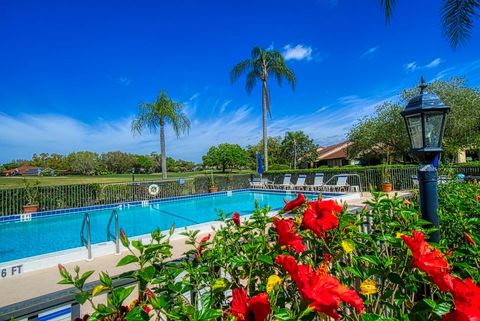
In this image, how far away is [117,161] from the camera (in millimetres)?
71500

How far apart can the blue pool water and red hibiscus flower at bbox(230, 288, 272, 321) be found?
8207 mm

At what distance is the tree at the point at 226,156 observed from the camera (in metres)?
58.9

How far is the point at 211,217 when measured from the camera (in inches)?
494

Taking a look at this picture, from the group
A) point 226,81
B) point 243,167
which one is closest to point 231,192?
point 226,81

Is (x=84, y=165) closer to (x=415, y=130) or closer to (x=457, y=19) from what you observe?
(x=457, y=19)

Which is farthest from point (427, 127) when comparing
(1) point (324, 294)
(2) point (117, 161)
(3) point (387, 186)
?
(2) point (117, 161)

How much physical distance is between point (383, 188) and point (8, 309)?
16372mm

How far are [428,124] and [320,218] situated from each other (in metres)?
2.16

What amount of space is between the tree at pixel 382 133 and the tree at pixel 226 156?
106ft

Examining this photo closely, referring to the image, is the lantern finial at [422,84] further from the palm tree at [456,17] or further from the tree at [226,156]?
the tree at [226,156]

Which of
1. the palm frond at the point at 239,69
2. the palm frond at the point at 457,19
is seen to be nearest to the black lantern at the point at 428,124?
the palm frond at the point at 457,19

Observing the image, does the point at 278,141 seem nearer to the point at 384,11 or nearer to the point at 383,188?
the point at 383,188

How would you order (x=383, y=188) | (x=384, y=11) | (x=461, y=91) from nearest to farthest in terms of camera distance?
(x=384, y=11) → (x=383, y=188) → (x=461, y=91)

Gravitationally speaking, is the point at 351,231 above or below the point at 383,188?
above
